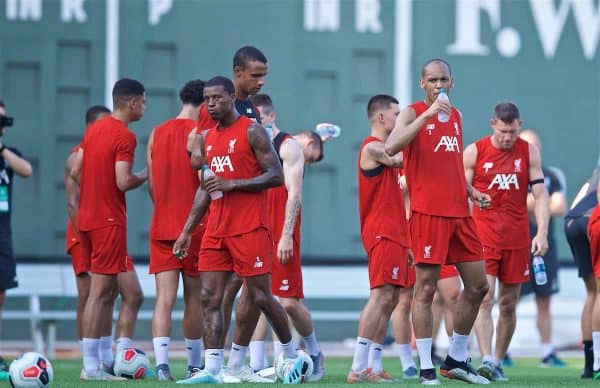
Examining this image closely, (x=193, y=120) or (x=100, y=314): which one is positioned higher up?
(x=193, y=120)

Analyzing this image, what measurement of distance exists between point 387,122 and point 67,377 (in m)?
3.26

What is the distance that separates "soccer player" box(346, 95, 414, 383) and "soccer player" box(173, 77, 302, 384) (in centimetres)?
85

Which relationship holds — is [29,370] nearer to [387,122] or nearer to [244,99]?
[244,99]

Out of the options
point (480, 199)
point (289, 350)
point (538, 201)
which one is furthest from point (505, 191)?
point (289, 350)

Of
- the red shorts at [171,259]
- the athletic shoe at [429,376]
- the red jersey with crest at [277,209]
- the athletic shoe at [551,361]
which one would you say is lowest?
the athletic shoe at [551,361]

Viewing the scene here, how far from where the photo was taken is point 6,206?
39.3 ft

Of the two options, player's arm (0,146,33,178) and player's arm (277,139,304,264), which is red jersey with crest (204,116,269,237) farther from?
player's arm (0,146,33,178)

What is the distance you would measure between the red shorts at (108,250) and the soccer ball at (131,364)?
664 mm

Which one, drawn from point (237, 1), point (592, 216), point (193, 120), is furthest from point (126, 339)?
point (237, 1)

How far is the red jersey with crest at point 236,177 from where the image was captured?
946 cm

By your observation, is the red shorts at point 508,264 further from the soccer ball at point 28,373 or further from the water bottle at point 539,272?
the soccer ball at point 28,373

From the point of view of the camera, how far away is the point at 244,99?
32.9 ft

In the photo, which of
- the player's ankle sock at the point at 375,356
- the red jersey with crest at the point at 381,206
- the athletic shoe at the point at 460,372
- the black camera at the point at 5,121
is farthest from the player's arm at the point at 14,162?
the athletic shoe at the point at 460,372

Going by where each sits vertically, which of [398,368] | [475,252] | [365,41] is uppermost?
[365,41]
